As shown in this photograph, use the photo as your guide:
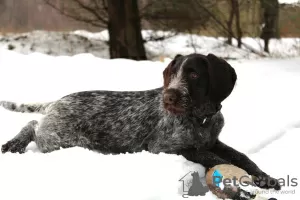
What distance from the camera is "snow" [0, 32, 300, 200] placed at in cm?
359

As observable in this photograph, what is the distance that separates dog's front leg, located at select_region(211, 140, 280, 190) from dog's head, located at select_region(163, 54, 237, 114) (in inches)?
23.3

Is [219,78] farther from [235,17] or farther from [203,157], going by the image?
[235,17]

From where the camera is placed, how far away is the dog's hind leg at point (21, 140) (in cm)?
498

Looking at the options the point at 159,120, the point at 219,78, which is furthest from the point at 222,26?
the point at 219,78

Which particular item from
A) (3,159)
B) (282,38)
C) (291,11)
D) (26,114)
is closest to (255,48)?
(282,38)

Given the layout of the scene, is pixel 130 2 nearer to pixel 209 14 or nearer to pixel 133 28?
pixel 133 28

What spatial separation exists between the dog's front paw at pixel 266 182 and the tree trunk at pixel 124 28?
28.6 feet

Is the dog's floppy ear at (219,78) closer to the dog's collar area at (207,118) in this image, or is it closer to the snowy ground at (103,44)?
the dog's collar area at (207,118)

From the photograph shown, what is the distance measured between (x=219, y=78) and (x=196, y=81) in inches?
8.0

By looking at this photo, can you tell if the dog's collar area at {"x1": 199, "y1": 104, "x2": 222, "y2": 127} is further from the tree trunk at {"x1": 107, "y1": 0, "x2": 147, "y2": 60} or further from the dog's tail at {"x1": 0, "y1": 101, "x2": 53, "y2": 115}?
the tree trunk at {"x1": 107, "y1": 0, "x2": 147, "y2": 60}

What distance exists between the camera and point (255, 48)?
48.5 ft

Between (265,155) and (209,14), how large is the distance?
9332 millimetres

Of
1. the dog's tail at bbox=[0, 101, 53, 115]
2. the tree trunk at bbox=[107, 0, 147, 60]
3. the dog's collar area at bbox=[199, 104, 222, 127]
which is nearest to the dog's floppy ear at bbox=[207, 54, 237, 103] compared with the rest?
the dog's collar area at bbox=[199, 104, 222, 127]

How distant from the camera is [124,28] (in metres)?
12.4
